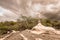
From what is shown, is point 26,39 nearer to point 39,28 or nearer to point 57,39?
point 57,39

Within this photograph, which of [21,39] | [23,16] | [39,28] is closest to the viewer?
[21,39]

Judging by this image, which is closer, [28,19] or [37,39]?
[37,39]

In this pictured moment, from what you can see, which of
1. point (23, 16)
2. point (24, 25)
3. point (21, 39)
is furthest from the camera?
point (23, 16)

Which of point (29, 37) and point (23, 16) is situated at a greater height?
point (23, 16)

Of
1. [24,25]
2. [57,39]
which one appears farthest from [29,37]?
[24,25]

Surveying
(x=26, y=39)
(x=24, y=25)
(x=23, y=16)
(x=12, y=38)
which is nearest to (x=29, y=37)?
(x=26, y=39)

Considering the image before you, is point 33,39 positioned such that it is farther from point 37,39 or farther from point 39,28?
point 39,28

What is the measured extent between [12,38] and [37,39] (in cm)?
207

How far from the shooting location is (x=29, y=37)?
13367 millimetres

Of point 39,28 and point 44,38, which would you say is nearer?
point 44,38

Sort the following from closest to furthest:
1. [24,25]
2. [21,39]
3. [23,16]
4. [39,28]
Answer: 1. [21,39]
2. [39,28]
3. [24,25]
4. [23,16]

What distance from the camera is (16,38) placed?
12883mm

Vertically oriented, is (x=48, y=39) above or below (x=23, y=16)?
below

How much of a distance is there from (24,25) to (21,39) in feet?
30.6
